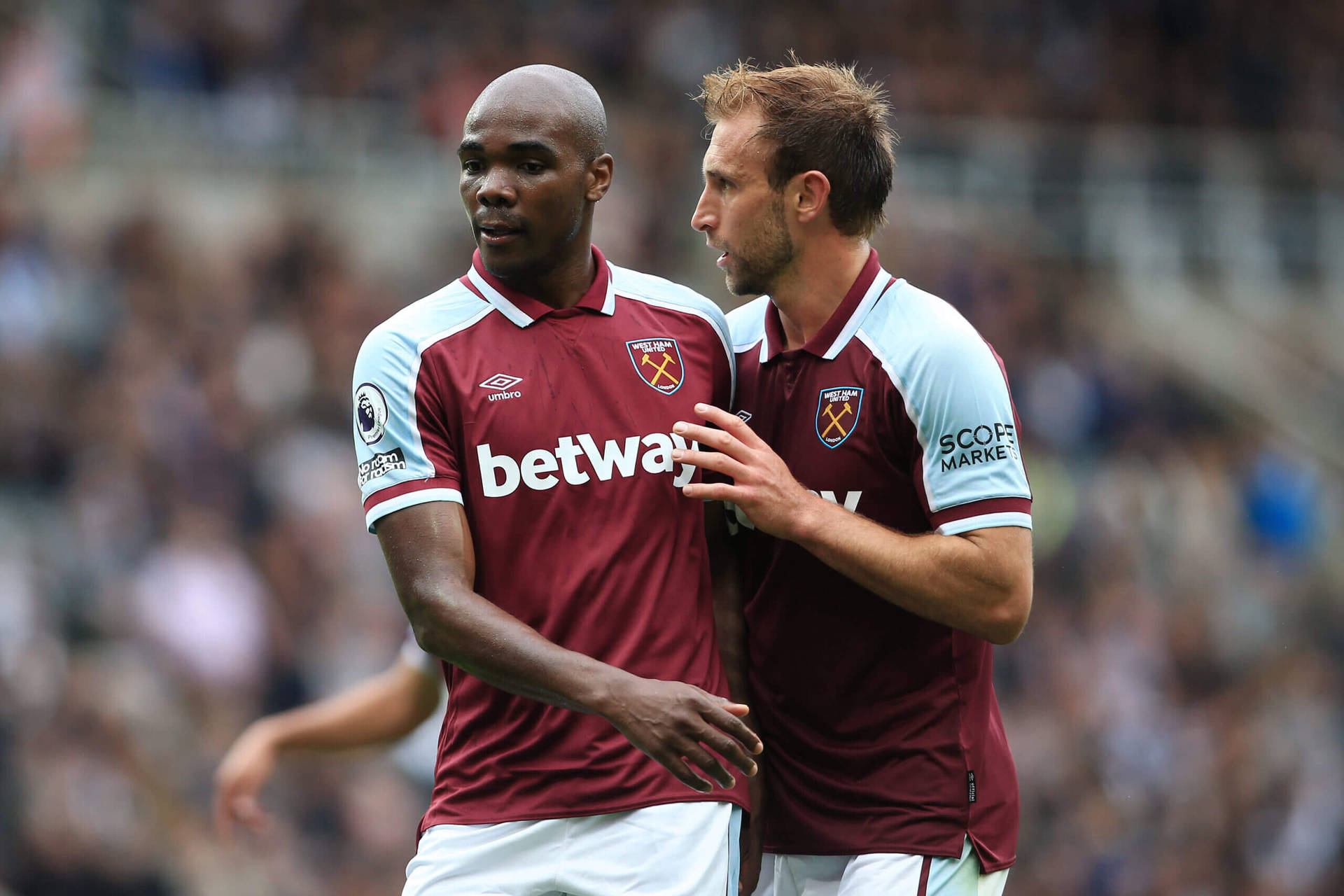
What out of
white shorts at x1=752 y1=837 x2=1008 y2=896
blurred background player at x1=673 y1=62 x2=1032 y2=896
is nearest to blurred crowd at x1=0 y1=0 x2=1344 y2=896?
white shorts at x1=752 y1=837 x2=1008 y2=896

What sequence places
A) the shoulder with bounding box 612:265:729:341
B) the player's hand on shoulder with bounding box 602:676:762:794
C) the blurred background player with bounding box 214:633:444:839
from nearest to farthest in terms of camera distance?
1. the player's hand on shoulder with bounding box 602:676:762:794
2. the shoulder with bounding box 612:265:729:341
3. the blurred background player with bounding box 214:633:444:839

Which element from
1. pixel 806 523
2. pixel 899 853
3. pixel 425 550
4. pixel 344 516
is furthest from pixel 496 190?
pixel 344 516

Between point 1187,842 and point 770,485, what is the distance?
27.4 ft

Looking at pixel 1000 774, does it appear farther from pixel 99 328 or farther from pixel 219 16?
pixel 219 16

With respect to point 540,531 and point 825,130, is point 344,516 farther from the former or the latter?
point 540,531

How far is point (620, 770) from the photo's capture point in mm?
3748

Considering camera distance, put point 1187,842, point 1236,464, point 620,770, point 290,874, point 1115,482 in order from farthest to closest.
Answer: point 1236,464 → point 1115,482 → point 1187,842 → point 290,874 → point 620,770

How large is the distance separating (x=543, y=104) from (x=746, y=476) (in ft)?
3.11

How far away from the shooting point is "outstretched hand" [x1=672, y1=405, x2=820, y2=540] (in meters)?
3.84

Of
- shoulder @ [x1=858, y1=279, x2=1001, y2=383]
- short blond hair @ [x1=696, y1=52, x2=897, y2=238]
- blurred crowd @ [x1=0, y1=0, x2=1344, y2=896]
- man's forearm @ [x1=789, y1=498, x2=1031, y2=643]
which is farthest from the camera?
blurred crowd @ [x1=0, y1=0, x2=1344, y2=896]

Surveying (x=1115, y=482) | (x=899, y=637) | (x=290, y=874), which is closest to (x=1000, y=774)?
→ (x=899, y=637)

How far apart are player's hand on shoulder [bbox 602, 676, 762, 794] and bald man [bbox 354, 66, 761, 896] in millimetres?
59

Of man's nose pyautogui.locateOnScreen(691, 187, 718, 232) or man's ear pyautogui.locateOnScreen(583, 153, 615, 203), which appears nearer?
man's ear pyautogui.locateOnScreen(583, 153, 615, 203)

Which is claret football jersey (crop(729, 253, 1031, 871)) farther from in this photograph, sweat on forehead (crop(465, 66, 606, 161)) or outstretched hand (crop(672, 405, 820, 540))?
sweat on forehead (crop(465, 66, 606, 161))
